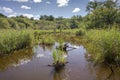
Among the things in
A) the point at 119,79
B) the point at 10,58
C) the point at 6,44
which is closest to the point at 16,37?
the point at 6,44

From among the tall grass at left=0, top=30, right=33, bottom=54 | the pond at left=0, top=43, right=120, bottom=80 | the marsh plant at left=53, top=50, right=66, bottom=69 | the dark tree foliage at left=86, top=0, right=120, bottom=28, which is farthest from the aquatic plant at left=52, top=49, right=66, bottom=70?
the dark tree foliage at left=86, top=0, right=120, bottom=28

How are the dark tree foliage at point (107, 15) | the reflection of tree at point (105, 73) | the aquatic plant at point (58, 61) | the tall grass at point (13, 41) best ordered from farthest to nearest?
the dark tree foliage at point (107, 15)
the tall grass at point (13, 41)
the aquatic plant at point (58, 61)
the reflection of tree at point (105, 73)

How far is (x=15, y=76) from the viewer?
6117 mm

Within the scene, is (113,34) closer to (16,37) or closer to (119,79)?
(119,79)

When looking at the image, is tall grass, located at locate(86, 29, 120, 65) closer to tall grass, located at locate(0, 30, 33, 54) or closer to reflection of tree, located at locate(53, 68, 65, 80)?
reflection of tree, located at locate(53, 68, 65, 80)

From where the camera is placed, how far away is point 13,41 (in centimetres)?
1033

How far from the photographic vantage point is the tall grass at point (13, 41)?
947 centimetres

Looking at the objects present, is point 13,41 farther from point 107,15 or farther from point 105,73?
point 107,15

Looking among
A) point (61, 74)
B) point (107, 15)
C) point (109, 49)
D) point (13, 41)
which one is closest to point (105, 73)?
point (109, 49)

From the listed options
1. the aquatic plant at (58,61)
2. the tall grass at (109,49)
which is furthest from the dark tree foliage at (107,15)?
the aquatic plant at (58,61)

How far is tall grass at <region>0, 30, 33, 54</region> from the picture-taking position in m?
9.47

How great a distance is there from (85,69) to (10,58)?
13.6 feet

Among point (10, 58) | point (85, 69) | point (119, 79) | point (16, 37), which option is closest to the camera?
point (119, 79)

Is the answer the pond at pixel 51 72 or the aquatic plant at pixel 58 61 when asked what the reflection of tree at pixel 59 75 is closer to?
the pond at pixel 51 72
